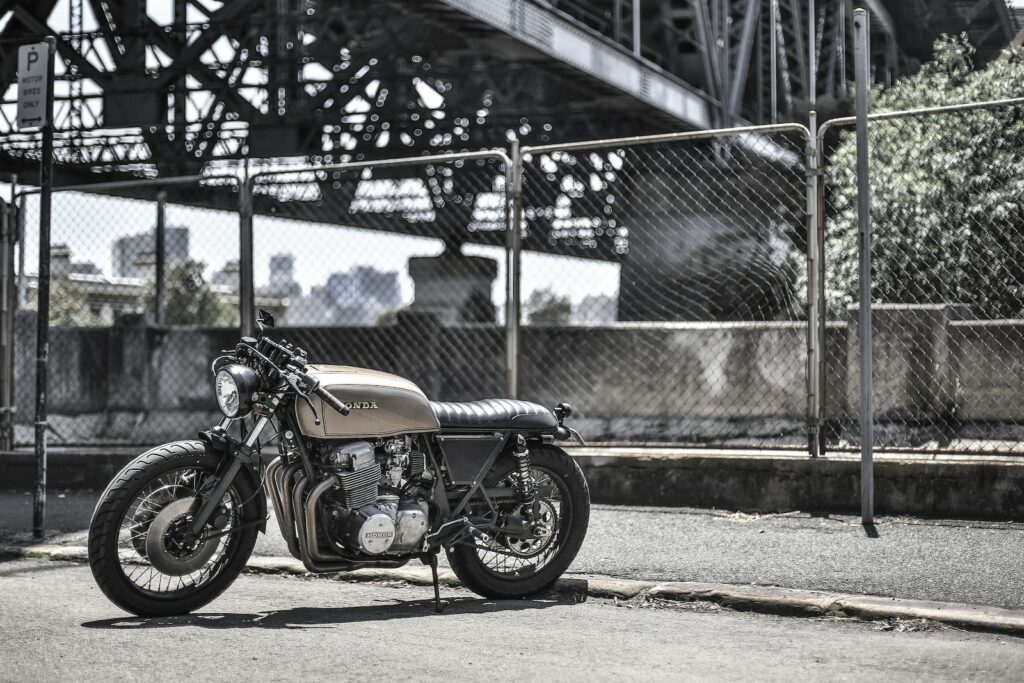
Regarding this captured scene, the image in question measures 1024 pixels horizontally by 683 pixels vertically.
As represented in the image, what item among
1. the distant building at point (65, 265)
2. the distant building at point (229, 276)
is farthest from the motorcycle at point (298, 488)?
the distant building at point (65, 265)

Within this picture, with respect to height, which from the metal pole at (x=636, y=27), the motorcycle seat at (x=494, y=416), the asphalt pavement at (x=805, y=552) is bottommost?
the asphalt pavement at (x=805, y=552)

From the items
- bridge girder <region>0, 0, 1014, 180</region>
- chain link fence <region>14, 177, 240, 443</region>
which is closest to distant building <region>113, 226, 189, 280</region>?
chain link fence <region>14, 177, 240, 443</region>

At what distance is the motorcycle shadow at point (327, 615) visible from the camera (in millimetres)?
5828

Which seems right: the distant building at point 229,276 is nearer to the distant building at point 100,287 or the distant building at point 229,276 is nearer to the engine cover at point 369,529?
the distant building at point 100,287

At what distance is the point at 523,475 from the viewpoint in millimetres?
6570

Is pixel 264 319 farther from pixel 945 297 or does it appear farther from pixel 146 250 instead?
pixel 945 297

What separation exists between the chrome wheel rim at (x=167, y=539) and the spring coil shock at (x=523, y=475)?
132 cm

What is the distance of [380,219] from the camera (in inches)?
1414

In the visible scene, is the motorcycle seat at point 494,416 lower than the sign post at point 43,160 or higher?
lower

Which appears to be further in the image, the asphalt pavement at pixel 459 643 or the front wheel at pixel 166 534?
the front wheel at pixel 166 534

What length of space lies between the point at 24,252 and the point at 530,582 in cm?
664

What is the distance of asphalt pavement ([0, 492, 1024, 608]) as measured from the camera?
6473 millimetres

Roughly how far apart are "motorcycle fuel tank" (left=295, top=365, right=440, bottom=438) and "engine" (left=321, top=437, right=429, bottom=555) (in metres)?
0.09

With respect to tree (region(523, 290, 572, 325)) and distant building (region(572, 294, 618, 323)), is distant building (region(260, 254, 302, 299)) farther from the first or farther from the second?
distant building (region(572, 294, 618, 323))
